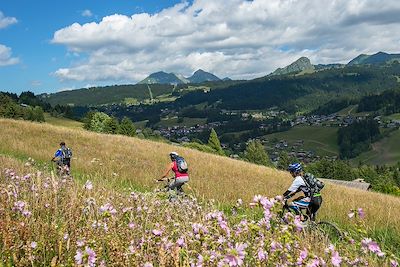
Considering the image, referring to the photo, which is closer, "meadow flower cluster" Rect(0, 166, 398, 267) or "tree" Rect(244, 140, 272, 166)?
"meadow flower cluster" Rect(0, 166, 398, 267)

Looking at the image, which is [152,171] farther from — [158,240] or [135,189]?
[158,240]

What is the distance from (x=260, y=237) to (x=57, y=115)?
→ 12708 centimetres

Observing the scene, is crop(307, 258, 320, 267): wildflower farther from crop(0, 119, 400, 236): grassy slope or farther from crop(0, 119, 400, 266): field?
crop(0, 119, 400, 236): grassy slope

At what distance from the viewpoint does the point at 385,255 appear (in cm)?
265

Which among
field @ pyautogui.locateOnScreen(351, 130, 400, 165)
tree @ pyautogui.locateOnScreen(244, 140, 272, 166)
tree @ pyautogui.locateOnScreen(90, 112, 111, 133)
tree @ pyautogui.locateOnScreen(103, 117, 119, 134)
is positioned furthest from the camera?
field @ pyautogui.locateOnScreen(351, 130, 400, 165)

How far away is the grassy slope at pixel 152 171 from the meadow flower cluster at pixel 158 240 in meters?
7.34

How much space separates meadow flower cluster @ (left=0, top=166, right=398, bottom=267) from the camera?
2596mm

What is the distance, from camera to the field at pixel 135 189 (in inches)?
135

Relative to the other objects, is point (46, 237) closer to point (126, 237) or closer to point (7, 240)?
point (7, 240)

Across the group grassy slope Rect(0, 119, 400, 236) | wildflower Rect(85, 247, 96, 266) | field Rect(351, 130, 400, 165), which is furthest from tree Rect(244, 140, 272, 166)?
field Rect(351, 130, 400, 165)

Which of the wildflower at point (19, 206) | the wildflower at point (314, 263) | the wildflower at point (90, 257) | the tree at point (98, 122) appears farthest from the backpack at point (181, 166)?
the tree at point (98, 122)

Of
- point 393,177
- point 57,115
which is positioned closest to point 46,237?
point 393,177

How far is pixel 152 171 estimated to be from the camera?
19281mm

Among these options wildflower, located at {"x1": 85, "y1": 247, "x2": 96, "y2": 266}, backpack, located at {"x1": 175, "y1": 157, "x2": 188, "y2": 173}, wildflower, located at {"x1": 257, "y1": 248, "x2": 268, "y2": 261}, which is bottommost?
backpack, located at {"x1": 175, "y1": 157, "x2": 188, "y2": 173}
